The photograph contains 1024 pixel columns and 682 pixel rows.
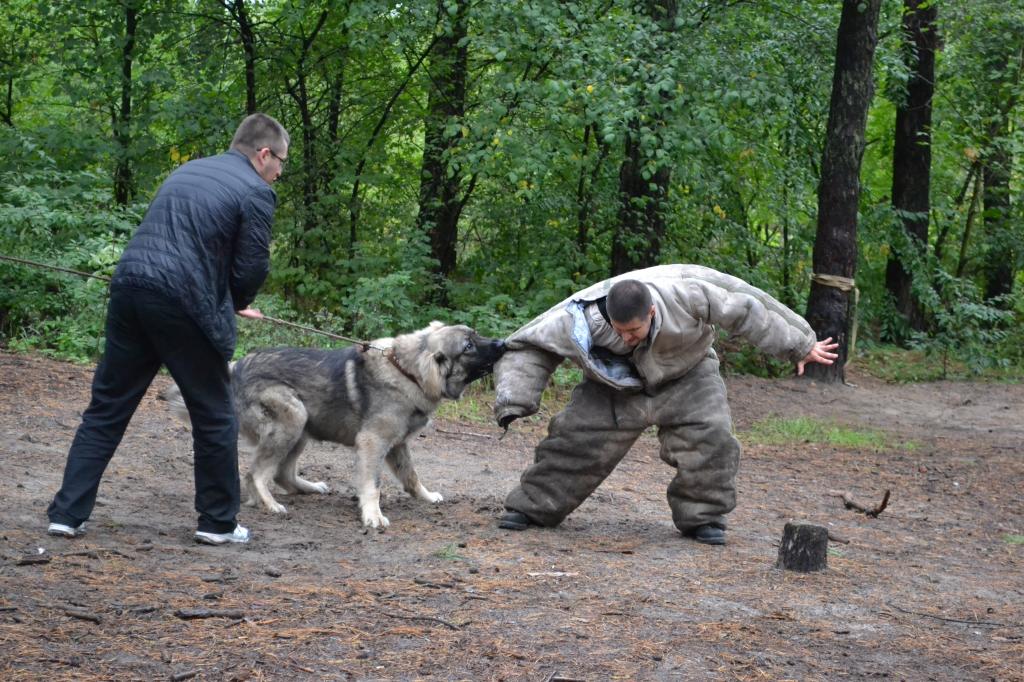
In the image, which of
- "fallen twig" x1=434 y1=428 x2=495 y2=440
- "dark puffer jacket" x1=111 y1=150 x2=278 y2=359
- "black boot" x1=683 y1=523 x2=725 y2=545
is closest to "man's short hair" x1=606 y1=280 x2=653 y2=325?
"black boot" x1=683 y1=523 x2=725 y2=545

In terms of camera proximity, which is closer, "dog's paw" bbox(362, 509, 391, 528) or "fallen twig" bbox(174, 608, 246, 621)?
"fallen twig" bbox(174, 608, 246, 621)

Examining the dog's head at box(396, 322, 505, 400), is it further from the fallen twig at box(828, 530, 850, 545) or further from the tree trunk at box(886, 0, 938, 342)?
the tree trunk at box(886, 0, 938, 342)

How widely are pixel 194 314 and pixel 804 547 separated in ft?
10.9

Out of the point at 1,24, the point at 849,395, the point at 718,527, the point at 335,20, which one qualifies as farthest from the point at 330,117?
the point at 718,527

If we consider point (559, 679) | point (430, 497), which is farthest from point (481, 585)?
point (430, 497)

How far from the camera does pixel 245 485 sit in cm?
730

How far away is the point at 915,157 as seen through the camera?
19984 millimetres

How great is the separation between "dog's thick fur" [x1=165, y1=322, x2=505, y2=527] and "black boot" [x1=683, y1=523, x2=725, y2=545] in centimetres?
159

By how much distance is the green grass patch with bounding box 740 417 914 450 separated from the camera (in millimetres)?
11383

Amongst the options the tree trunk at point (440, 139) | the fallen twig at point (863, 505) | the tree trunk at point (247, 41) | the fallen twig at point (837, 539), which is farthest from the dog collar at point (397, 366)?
the tree trunk at point (247, 41)

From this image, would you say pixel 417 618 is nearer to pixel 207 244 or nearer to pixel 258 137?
pixel 207 244

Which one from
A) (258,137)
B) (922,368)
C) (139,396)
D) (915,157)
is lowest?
(922,368)

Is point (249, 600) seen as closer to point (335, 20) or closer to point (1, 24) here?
point (335, 20)

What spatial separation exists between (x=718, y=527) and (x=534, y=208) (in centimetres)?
943
